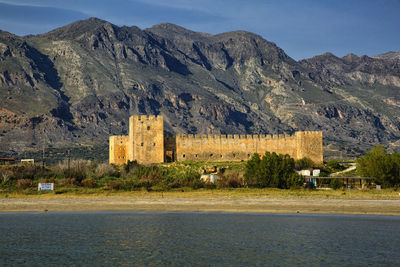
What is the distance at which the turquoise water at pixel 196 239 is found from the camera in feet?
68.3

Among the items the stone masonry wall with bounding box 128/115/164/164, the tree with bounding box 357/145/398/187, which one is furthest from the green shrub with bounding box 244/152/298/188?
the stone masonry wall with bounding box 128/115/164/164

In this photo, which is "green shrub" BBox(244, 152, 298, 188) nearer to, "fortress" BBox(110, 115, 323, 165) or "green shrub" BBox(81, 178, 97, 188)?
"green shrub" BBox(81, 178, 97, 188)

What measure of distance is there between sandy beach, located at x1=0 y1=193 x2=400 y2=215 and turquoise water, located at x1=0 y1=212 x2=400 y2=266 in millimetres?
1230

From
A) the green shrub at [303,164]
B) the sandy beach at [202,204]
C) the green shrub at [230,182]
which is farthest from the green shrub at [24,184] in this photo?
the green shrub at [303,164]

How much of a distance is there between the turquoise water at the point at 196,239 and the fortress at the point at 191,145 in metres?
24.4

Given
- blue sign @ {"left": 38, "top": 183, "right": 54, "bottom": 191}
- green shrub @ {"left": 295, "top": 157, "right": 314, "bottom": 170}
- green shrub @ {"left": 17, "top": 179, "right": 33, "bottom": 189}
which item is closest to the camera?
blue sign @ {"left": 38, "top": 183, "right": 54, "bottom": 191}

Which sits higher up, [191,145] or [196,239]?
[191,145]

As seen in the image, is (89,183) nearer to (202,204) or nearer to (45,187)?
(45,187)

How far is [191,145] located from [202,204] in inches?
989

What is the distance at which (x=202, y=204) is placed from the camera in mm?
34312

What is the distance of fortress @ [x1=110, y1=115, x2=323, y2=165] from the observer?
5691cm

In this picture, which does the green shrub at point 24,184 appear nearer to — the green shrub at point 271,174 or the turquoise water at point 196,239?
the turquoise water at point 196,239

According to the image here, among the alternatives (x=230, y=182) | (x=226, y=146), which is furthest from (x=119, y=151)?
(x=230, y=182)

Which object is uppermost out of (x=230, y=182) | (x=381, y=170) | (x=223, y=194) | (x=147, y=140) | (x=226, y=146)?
(x=147, y=140)
